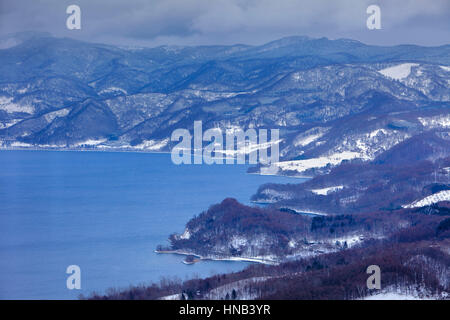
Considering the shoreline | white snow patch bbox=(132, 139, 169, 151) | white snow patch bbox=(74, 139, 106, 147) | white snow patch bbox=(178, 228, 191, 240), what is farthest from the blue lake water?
white snow patch bbox=(74, 139, 106, 147)

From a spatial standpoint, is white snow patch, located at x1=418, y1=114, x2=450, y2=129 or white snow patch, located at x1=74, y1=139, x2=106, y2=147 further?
white snow patch, located at x1=74, y1=139, x2=106, y2=147

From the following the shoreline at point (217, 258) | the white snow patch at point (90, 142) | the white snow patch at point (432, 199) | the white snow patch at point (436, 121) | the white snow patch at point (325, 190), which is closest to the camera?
the shoreline at point (217, 258)

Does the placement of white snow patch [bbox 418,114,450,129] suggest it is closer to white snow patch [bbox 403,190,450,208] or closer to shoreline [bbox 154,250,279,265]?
white snow patch [bbox 403,190,450,208]

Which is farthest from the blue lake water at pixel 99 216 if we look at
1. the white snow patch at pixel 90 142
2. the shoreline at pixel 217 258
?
the white snow patch at pixel 90 142

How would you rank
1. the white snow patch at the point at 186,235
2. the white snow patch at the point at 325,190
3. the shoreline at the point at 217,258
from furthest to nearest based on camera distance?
1. the white snow patch at the point at 325,190
2. the white snow patch at the point at 186,235
3. the shoreline at the point at 217,258

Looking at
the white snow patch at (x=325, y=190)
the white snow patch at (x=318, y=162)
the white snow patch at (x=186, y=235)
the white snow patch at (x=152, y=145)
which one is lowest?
the white snow patch at (x=186, y=235)

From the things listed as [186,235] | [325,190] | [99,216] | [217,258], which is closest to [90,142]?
[325,190]

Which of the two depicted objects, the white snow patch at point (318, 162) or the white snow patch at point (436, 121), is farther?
the white snow patch at point (436, 121)

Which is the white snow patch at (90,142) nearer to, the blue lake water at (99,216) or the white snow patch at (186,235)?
the blue lake water at (99,216)

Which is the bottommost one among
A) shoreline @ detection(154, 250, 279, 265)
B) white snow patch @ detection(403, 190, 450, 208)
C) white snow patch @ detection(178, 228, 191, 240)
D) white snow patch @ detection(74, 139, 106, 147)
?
shoreline @ detection(154, 250, 279, 265)
